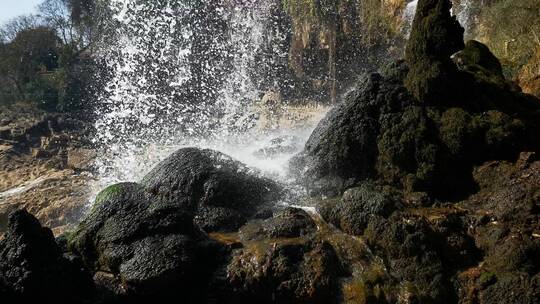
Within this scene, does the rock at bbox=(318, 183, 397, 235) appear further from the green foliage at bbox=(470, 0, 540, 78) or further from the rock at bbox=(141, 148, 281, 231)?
the green foliage at bbox=(470, 0, 540, 78)

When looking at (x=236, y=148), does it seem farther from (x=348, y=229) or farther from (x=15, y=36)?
(x=15, y=36)

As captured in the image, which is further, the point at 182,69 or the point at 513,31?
the point at 182,69

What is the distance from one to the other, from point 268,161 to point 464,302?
20.3 feet

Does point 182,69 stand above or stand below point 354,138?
above

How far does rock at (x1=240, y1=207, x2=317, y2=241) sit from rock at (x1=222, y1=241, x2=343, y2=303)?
14.7 inches

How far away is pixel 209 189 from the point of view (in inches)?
337

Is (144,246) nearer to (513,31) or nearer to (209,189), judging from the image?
(209,189)

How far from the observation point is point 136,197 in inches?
297

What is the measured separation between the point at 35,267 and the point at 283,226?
10.6 feet

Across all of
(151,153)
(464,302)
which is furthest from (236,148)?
(464,302)

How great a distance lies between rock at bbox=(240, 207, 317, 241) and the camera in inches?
286

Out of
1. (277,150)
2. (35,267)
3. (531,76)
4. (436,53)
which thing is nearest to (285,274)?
(35,267)

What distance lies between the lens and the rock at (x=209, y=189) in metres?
8.26

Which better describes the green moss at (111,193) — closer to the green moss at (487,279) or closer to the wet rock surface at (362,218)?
the wet rock surface at (362,218)
